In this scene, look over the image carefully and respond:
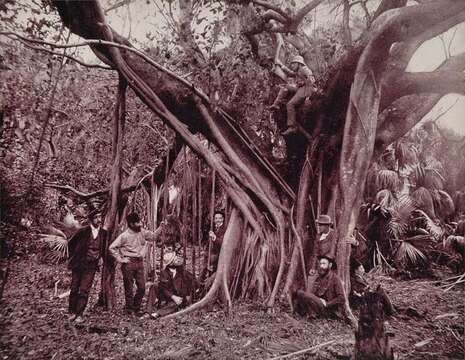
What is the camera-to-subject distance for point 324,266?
3.93m

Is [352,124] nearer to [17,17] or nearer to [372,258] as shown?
[372,258]

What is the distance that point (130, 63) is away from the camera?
164 inches

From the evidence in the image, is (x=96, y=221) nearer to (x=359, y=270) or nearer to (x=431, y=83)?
(x=359, y=270)

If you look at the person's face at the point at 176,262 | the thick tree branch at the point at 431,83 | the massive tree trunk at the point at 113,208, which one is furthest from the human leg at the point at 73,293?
the thick tree branch at the point at 431,83

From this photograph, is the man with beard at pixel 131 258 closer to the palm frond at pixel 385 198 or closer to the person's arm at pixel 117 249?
the person's arm at pixel 117 249

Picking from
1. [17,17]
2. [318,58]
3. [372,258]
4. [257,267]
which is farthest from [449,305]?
[17,17]

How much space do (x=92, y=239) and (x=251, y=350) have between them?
5.98 feet

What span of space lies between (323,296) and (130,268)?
198 centimetres

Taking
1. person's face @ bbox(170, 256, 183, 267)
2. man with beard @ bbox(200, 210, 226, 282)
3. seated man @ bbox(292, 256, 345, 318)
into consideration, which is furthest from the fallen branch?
person's face @ bbox(170, 256, 183, 267)

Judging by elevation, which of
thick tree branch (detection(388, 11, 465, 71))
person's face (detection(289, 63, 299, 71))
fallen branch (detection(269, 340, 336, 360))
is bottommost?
fallen branch (detection(269, 340, 336, 360))

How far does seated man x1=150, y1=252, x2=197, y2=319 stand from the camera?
12.9 ft

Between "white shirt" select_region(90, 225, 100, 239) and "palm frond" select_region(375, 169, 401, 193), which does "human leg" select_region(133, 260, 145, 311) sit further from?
"palm frond" select_region(375, 169, 401, 193)

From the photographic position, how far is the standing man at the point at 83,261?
3.66 metres

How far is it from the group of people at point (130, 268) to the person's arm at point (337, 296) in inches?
52.3
